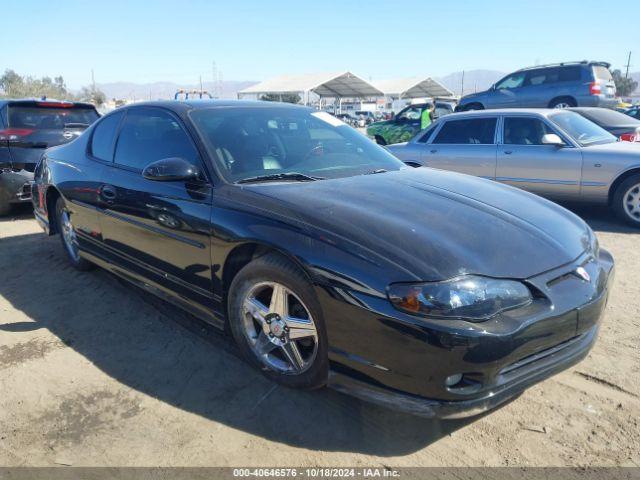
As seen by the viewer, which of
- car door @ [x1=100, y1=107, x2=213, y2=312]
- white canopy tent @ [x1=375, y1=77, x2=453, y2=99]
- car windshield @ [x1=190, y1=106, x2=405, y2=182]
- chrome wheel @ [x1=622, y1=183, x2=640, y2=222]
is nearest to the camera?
car door @ [x1=100, y1=107, x2=213, y2=312]

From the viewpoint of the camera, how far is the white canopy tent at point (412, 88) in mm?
55188

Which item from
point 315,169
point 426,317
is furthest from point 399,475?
point 315,169

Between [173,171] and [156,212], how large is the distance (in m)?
0.46

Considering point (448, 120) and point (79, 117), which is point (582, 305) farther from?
point (79, 117)

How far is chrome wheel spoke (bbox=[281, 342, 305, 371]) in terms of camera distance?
2.66 meters

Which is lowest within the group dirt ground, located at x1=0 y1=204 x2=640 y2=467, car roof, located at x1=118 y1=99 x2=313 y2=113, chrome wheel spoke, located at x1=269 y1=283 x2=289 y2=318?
dirt ground, located at x1=0 y1=204 x2=640 y2=467

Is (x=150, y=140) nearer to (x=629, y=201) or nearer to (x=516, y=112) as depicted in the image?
(x=516, y=112)

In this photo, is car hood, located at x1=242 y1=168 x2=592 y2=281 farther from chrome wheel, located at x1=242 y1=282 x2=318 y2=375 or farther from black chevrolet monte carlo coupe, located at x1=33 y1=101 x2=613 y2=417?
chrome wheel, located at x1=242 y1=282 x2=318 y2=375

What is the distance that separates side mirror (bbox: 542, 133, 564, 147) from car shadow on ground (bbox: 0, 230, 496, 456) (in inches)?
207

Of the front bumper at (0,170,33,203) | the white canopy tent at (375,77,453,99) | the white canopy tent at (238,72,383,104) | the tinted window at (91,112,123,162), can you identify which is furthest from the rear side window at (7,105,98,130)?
the white canopy tent at (375,77,453,99)

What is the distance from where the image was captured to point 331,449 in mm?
2328

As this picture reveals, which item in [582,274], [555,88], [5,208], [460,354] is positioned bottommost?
[5,208]

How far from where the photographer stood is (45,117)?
725 cm

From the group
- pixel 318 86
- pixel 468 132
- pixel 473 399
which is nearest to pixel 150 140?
pixel 473 399
